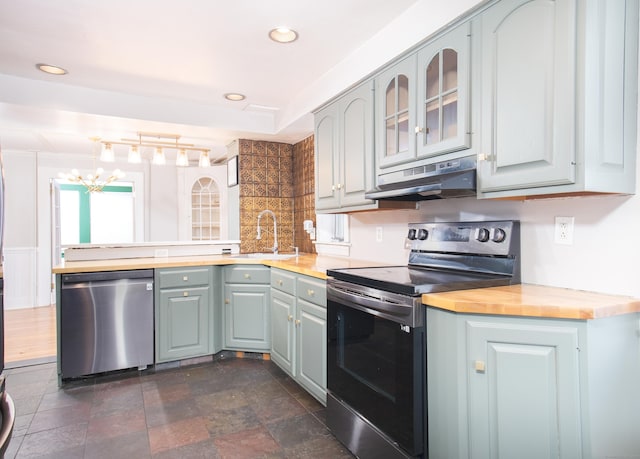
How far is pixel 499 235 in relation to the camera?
6.07 ft

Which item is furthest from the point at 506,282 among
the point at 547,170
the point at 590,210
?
the point at 547,170

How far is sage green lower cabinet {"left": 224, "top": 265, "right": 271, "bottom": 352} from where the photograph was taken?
3.30m

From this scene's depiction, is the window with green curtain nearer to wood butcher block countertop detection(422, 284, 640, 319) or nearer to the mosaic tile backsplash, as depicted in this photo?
the mosaic tile backsplash

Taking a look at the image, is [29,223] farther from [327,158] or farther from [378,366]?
[378,366]

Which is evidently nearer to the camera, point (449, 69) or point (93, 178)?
point (449, 69)

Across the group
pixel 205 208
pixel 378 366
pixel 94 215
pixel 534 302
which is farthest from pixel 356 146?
pixel 94 215

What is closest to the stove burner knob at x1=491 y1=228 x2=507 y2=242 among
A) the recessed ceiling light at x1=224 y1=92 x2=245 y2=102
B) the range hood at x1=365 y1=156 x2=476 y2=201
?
the range hood at x1=365 y1=156 x2=476 y2=201

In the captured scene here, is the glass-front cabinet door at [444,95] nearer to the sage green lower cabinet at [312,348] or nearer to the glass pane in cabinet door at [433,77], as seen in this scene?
the glass pane in cabinet door at [433,77]

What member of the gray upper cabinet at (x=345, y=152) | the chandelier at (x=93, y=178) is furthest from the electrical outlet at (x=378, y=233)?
the chandelier at (x=93, y=178)

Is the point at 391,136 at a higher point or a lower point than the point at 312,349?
higher

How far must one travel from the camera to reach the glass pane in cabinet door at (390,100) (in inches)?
89.0

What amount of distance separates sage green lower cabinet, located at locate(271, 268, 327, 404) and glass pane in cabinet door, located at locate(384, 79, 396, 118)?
1.09m

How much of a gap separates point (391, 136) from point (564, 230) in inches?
41.2

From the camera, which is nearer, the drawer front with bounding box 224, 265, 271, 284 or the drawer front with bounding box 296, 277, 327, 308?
the drawer front with bounding box 296, 277, 327, 308
